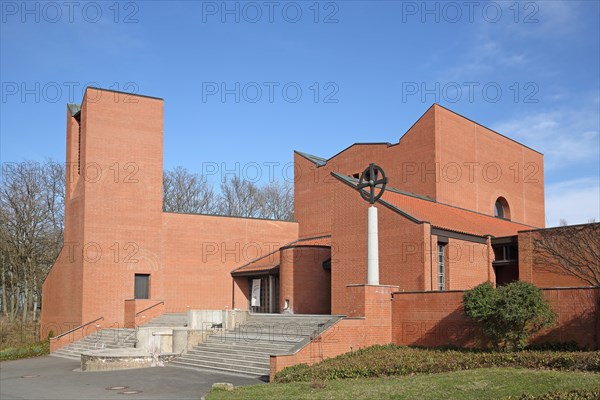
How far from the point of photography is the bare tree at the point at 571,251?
22.6 meters

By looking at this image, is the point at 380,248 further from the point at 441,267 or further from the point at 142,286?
the point at 142,286

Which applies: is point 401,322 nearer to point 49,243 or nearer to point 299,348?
point 299,348

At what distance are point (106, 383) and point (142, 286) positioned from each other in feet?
47.7

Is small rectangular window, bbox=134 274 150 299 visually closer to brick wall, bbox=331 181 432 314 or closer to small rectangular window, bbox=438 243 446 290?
brick wall, bbox=331 181 432 314

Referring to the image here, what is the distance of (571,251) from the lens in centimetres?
2330

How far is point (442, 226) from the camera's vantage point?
969 inches

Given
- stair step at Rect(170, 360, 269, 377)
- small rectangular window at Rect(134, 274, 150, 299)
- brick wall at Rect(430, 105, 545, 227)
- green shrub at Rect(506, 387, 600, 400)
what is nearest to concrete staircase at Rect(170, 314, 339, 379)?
stair step at Rect(170, 360, 269, 377)

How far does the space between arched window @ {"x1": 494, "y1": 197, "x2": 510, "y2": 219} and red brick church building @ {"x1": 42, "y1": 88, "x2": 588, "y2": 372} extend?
73 millimetres

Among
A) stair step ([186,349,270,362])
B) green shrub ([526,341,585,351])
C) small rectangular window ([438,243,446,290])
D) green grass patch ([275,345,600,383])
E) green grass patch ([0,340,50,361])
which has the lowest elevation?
green grass patch ([0,340,50,361])

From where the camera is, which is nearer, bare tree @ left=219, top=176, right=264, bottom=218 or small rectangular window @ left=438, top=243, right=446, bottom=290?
small rectangular window @ left=438, top=243, right=446, bottom=290

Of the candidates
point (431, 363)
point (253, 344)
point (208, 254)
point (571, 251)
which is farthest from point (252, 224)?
point (431, 363)

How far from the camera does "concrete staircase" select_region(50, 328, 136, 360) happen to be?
27078mm

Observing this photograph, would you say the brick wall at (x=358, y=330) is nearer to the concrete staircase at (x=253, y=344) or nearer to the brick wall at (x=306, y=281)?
the concrete staircase at (x=253, y=344)

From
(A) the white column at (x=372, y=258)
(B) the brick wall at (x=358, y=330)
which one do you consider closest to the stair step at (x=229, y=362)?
(B) the brick wall at (x=358, y=330)
